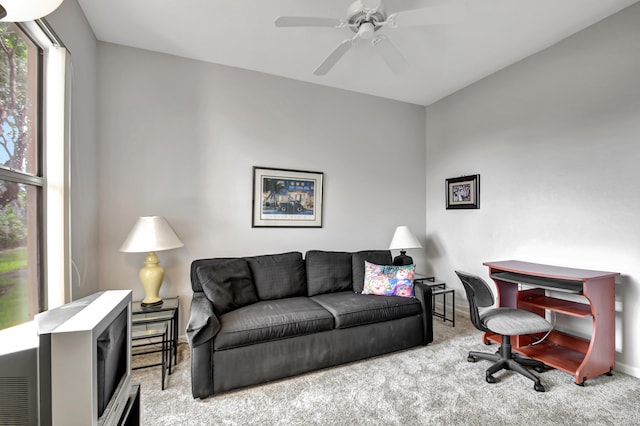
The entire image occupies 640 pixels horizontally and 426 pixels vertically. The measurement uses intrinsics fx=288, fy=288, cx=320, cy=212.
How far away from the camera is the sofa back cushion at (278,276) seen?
2.81 metres

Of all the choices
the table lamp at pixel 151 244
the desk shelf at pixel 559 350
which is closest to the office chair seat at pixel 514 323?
the desk shelf at pixel 559 350

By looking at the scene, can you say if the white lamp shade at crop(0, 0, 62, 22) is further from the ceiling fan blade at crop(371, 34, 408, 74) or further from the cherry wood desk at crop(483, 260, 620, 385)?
the cherry wood desk at crop(483, 260, 620, 385)

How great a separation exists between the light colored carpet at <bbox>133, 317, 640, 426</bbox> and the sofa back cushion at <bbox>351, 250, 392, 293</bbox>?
2.76ft

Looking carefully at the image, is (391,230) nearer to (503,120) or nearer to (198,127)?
(503,120)

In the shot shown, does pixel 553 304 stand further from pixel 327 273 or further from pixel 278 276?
pixel 278 276

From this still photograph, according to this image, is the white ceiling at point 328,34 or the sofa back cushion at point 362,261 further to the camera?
the sofa back cushion at point 362,261

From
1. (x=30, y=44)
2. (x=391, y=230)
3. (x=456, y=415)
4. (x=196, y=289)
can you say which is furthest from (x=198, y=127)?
(x=456, y=415)

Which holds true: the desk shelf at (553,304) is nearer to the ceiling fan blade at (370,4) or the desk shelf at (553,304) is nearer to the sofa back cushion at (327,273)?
the sofa back cushion at (327,273)

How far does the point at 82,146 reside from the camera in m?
2.28

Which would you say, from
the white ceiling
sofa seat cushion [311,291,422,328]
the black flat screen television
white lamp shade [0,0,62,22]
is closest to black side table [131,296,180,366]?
sofa seat cushion [311,291,422,328]

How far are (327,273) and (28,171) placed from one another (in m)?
2.45

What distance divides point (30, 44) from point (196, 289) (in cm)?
202

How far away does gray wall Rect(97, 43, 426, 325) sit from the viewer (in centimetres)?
271

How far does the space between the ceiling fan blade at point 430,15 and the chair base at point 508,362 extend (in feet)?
7.81
